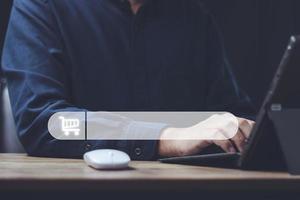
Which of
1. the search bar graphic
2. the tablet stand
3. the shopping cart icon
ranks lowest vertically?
the shopping cart icon

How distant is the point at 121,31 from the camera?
1555 mm

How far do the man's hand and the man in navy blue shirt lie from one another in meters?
0.23

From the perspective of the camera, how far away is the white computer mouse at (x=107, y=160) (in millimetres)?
895

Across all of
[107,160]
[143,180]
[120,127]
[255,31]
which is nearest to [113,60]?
[120,127]

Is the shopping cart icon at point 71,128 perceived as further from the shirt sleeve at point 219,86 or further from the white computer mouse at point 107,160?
the shirt sleeve at point 219,86

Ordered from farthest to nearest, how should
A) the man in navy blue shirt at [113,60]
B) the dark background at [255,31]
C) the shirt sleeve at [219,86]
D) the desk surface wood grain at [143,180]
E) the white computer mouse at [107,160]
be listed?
the dark background at [255,31] < the shirt sleeve at [219,86] < the man in navy blue shirt at [113,60] < the white computer mouse at [107,160] < the desk surface wood grain at [143,180]

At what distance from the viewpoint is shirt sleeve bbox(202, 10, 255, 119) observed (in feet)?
5.09

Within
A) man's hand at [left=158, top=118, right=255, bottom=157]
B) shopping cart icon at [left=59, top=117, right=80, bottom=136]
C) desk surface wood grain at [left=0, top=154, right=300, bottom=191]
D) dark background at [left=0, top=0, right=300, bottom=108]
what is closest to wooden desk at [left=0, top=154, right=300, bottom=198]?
desk surface wood grain at [left=0, top=154, right=300, bottom=191]

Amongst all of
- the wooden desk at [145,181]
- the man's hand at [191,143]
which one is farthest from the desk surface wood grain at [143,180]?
the man's hand at [191,143]

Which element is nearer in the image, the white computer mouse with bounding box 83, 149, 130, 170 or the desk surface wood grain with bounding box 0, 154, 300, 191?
the desk surface wood grain with bounding box 0, 154, 300, 191

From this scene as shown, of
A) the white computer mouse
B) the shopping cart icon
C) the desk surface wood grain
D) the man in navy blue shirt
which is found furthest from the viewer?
the man in navy blue shirt

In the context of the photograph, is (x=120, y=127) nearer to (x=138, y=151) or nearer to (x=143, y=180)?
(x=138, y=151)

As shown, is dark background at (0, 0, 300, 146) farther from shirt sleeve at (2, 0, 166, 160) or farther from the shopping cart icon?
the shopping cart icon

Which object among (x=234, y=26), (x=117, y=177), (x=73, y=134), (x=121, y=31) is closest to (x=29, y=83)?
(x=73, y=134)
